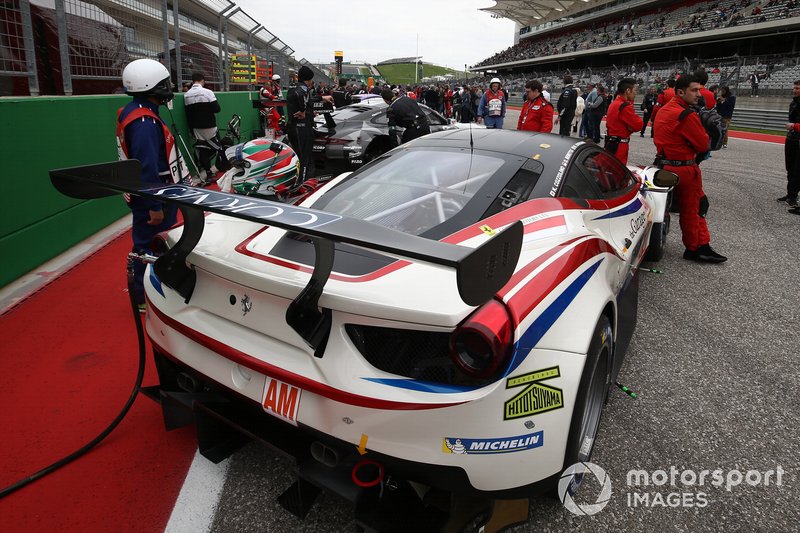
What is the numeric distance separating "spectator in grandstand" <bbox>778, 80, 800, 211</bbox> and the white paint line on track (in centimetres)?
844

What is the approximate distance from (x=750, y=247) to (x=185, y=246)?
612 cm

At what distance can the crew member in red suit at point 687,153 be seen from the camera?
495 centimetres

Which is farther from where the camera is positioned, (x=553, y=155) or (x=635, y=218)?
(x=635, y=218)

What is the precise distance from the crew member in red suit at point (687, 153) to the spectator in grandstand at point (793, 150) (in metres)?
3.38

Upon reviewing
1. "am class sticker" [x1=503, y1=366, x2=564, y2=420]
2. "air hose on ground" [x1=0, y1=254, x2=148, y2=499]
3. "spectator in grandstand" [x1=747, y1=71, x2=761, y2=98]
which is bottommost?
"air hose on ground" [x1=0, y1=254, x2=148, y2=499]

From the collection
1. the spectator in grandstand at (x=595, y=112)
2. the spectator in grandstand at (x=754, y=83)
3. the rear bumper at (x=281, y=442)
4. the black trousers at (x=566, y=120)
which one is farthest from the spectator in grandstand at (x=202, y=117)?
the spectator in grandstand at (x=754, y=83)

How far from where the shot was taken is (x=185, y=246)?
202cm

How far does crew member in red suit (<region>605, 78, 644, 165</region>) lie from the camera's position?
7664 mm

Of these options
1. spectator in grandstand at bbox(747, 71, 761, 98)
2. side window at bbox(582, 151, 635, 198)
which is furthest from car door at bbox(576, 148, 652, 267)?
spectator in grandstand at bbox(747, 71, 761, 98)

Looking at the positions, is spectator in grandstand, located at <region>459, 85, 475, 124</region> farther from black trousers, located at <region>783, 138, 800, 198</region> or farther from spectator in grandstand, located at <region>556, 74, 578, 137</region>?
black trousers, located at <region>783, 138, 800, 198</region>

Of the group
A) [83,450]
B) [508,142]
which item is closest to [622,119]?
[508,142]

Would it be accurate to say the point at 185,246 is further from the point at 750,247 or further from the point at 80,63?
the point at 750,247

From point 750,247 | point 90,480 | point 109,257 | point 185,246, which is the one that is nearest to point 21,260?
point 109,257

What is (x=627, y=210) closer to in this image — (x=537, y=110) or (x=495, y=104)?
(x=537, y=110)
